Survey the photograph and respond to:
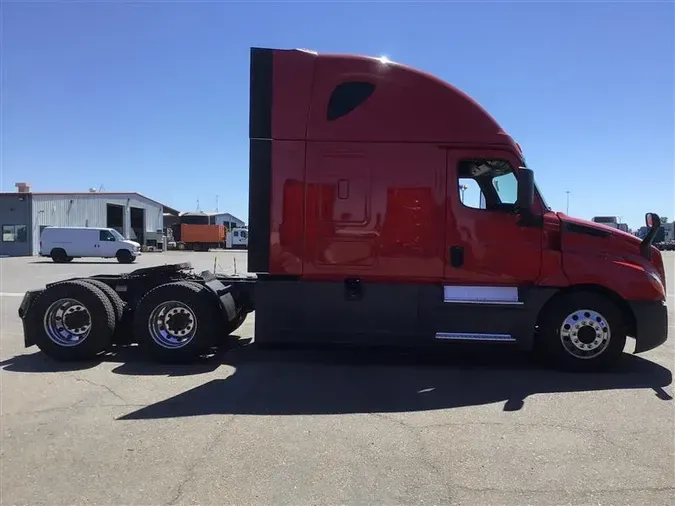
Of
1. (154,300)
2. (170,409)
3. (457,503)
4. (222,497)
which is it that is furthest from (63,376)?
(457,503)

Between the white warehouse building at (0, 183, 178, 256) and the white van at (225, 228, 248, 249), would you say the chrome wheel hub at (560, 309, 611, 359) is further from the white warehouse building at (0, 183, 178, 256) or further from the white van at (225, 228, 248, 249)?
the white van at (225, 228, 248, 249)

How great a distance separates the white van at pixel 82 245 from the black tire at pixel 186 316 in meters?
27.7

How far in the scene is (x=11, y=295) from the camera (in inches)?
559

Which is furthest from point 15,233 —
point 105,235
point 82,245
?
point 105,235

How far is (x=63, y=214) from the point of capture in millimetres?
44094

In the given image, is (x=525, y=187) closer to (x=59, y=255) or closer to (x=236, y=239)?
(x=59, y=255)

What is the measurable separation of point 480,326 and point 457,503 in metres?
3.28

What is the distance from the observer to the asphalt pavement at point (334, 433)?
350cm

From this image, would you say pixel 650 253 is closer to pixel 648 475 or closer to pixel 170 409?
pixel 648 475

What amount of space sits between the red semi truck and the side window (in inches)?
0.5

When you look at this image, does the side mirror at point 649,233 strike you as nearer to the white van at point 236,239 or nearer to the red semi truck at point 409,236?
the red semi truck at point 409,236

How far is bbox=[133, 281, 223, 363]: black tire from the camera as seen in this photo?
22.1 ft

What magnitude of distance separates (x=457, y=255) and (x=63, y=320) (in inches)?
204

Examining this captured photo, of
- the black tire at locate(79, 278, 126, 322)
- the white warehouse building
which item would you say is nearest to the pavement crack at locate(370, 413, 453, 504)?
the black tire at locate(79, 278, 126, 322)
